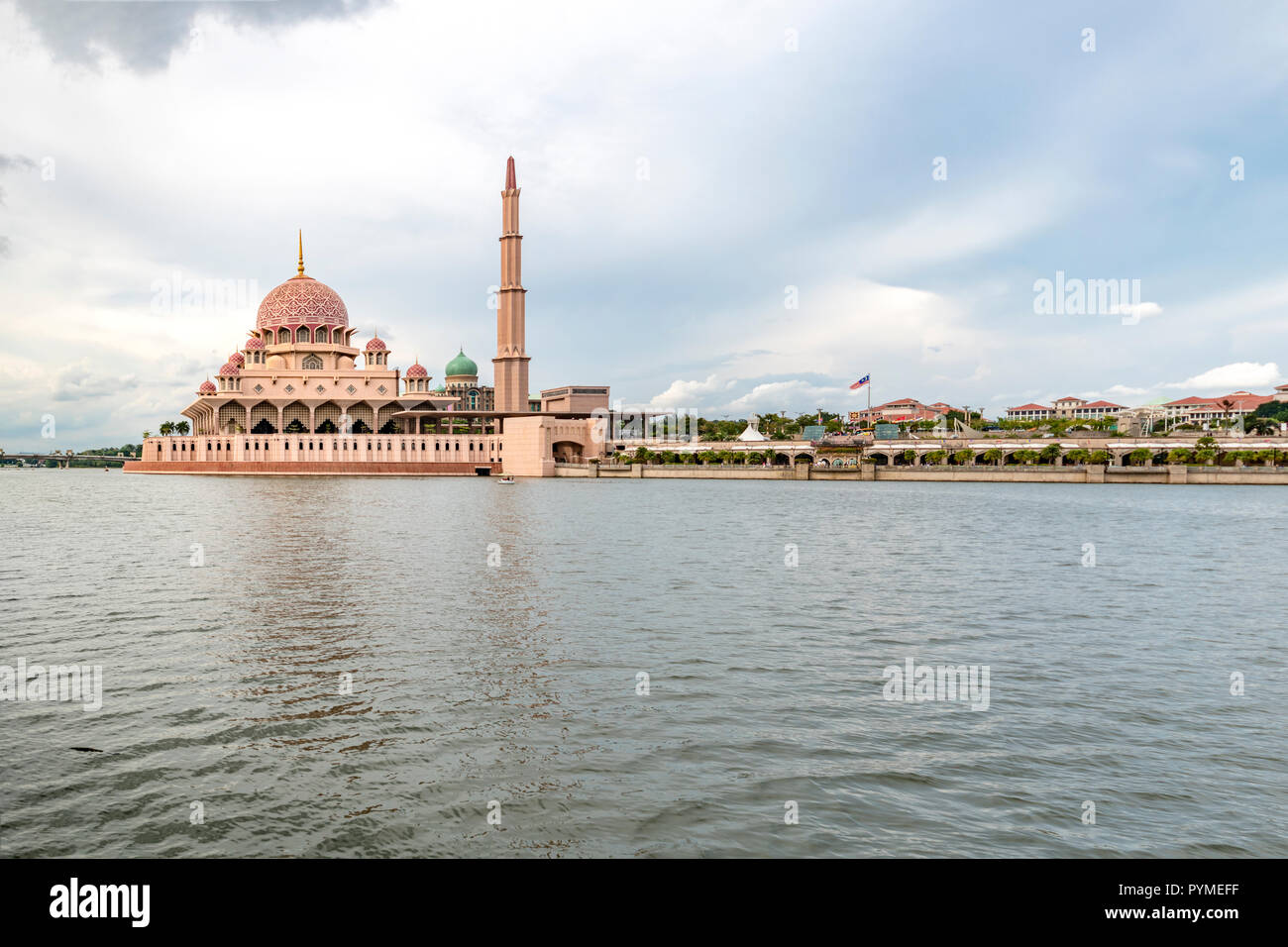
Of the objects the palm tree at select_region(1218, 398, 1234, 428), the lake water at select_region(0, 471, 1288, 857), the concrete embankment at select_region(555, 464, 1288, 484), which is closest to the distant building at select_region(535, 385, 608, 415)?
the concrete embankment at select_region(555, 464, 1288, 484)

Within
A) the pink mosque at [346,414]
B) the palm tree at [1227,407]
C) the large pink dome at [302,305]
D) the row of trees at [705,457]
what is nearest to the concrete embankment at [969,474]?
the row of trees at [705,457]

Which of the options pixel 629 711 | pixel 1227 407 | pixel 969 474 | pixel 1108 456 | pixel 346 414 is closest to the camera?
pixel 629 711

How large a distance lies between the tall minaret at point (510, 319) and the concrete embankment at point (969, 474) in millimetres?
13546

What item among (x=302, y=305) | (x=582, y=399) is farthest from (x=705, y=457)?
(x=302, y=305)

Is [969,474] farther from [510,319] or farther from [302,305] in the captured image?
[302,305]

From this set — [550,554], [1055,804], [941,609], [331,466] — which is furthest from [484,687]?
[331,466]

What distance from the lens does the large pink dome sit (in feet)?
420

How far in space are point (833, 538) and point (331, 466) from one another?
98739mm

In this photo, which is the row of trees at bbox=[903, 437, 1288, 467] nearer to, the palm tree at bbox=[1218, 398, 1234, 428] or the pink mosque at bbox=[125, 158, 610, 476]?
the pink mosque at bbox=[125, 158, 610, 476]

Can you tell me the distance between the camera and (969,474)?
375 feet

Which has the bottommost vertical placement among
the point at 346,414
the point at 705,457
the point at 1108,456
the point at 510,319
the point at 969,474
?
the point at 969,474

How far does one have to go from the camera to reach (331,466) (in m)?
119

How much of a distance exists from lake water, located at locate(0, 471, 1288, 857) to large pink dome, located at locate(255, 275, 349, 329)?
110497 millimetres

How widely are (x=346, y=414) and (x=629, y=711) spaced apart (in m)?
124
